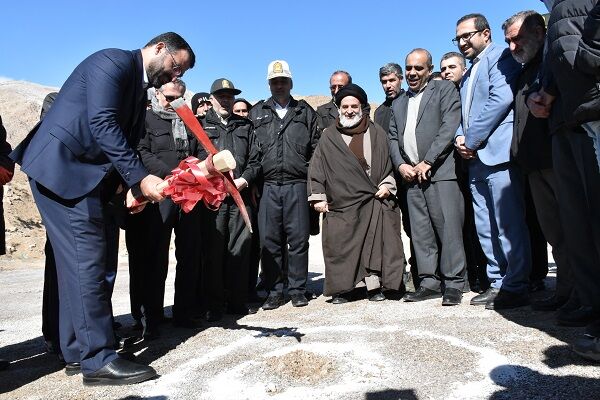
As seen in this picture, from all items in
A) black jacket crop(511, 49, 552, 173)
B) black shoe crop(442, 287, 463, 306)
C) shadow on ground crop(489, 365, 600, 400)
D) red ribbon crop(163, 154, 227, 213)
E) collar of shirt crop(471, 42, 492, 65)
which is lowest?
black shoe crop(442, 287, 463, 306)

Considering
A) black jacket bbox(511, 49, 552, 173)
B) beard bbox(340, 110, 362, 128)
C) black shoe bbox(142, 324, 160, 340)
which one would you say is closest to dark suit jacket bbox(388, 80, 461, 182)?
beard bbox(340, 110, 362, 128)

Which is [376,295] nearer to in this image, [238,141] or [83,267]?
[238,141]

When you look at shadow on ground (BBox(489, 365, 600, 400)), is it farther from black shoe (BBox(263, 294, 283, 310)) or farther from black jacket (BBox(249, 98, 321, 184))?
black jacket (BBox(249, 98, 321, 184))

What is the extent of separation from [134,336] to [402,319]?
85.8 inches

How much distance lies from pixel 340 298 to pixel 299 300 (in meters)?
0.42

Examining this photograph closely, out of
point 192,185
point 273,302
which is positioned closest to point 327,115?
point 273,302

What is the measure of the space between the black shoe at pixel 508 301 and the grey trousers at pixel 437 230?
0.52 metres

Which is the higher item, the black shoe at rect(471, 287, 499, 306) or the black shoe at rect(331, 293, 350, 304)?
the black shoe at rect(471, 287, 499, 306)

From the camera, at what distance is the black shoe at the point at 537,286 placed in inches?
211

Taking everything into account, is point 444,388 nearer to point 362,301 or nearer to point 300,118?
point 362,301

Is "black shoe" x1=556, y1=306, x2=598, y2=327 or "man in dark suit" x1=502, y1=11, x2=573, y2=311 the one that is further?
"man in dark suit" x1=502, y1=11, x2=573, y2=311

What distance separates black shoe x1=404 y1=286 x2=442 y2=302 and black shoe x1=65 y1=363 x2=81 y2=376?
116 inches

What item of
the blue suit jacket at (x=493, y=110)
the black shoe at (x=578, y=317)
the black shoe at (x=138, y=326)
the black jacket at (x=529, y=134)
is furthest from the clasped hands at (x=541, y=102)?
the black shoe at (x=138, y=326)

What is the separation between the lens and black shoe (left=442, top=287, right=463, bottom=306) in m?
4.75
